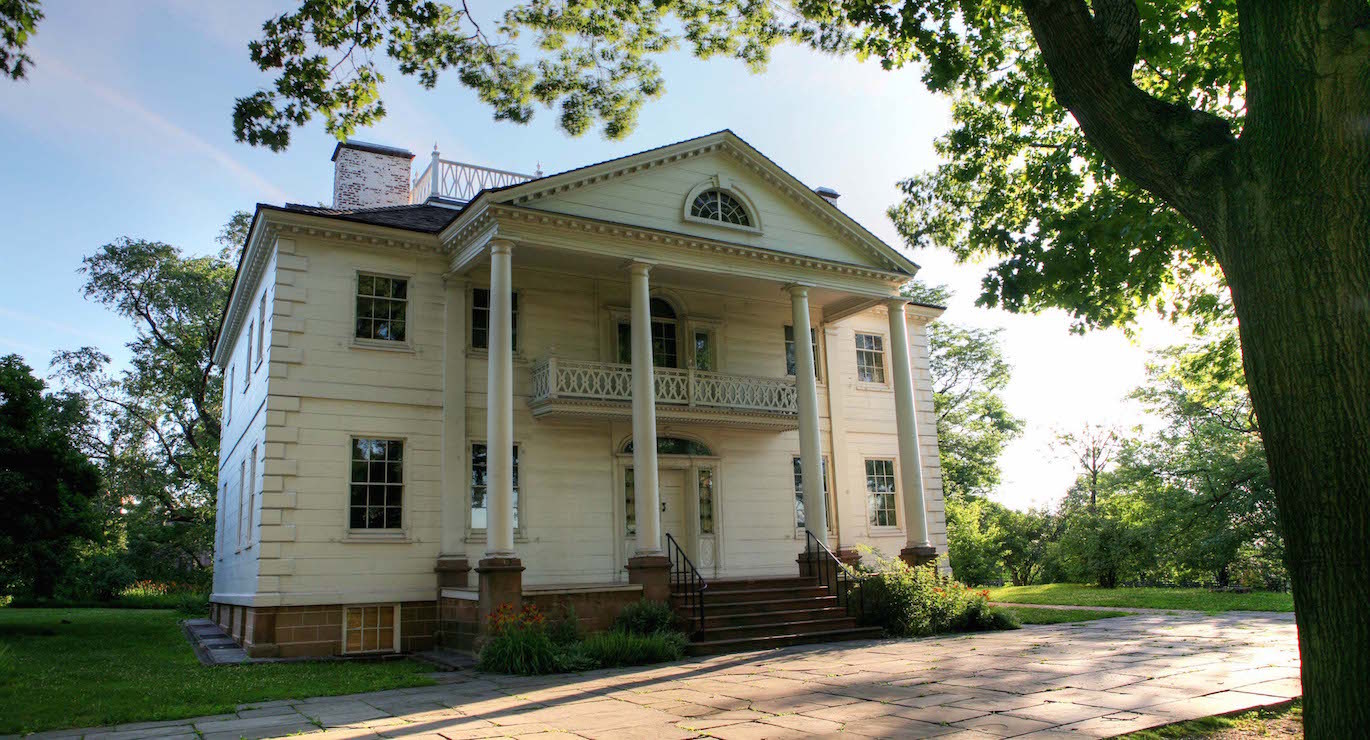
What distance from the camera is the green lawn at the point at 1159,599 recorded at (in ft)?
63.0

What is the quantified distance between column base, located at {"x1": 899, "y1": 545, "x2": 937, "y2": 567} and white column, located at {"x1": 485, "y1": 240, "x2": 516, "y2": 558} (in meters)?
8.41

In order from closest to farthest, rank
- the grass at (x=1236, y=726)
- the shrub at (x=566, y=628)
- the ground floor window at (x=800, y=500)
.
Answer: the grass at (x=1236, y=726) → the shrub at (x=566, y=628) → the ground floor window at (x=800, y=500)

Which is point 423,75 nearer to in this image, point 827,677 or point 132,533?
point 827,677

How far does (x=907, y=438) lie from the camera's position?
63.0ft

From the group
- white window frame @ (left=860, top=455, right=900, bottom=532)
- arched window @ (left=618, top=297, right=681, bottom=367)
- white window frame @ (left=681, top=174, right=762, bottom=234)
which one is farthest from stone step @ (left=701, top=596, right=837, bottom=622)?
white window frame @ (left=681, top=174, right=762, bottom=234)

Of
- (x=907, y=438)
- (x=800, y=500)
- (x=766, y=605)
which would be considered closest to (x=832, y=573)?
(x=766, y=605)

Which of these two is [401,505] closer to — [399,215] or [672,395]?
[672,395]

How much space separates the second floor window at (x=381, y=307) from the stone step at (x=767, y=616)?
7346 mm

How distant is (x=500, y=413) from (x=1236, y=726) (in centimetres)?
1076

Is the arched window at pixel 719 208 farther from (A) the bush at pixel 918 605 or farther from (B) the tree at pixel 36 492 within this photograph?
(B) the tree at pixel 36 492

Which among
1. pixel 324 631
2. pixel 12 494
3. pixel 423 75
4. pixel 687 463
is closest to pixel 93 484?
pixel 12 494

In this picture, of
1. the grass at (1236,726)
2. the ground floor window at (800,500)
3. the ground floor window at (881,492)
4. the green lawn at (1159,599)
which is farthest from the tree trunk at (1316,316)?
the green lawn at (1159,599)

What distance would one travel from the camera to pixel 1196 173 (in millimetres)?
5223

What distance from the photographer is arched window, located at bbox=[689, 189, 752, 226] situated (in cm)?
1833
